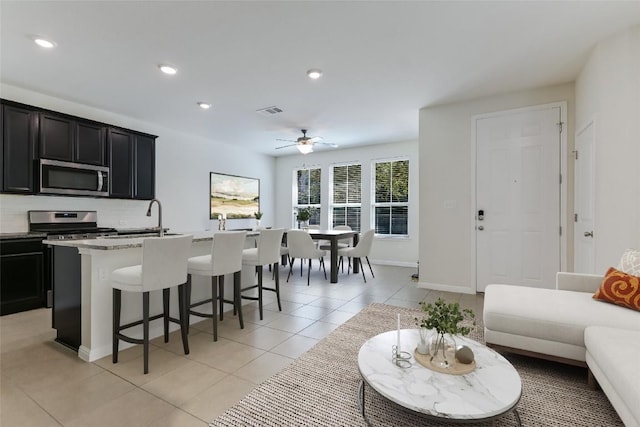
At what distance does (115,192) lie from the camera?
4605 millimetres

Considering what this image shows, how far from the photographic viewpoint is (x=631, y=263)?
2.32 metres

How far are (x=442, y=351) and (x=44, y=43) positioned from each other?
4172 millimetres

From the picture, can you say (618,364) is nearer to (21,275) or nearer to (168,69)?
(168,69)

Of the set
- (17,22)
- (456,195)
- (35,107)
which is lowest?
(456,195)

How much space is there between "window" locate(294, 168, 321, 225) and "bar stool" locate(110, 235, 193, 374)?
5.50 meters

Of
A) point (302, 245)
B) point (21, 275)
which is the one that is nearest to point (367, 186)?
point (302, 245)

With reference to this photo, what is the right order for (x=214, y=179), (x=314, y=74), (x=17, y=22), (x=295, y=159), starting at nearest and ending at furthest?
(x=17, y=22) → (x=314, y=74) → (x=214, y=179) → (x=295, y=159)

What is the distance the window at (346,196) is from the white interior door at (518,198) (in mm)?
3374

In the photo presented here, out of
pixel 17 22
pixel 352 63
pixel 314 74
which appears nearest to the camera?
pixel 17 22

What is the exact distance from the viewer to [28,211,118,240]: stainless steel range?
3922 millimetres

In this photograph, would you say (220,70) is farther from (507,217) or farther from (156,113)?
(507,217)

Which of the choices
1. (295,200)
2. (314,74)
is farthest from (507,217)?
(295,200)

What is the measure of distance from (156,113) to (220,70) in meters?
2.03

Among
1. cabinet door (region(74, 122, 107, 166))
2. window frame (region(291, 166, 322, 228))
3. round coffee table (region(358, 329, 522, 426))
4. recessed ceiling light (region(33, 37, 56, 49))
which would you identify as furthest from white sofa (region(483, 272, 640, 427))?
window frame (region(291, 166, 322, 228))
